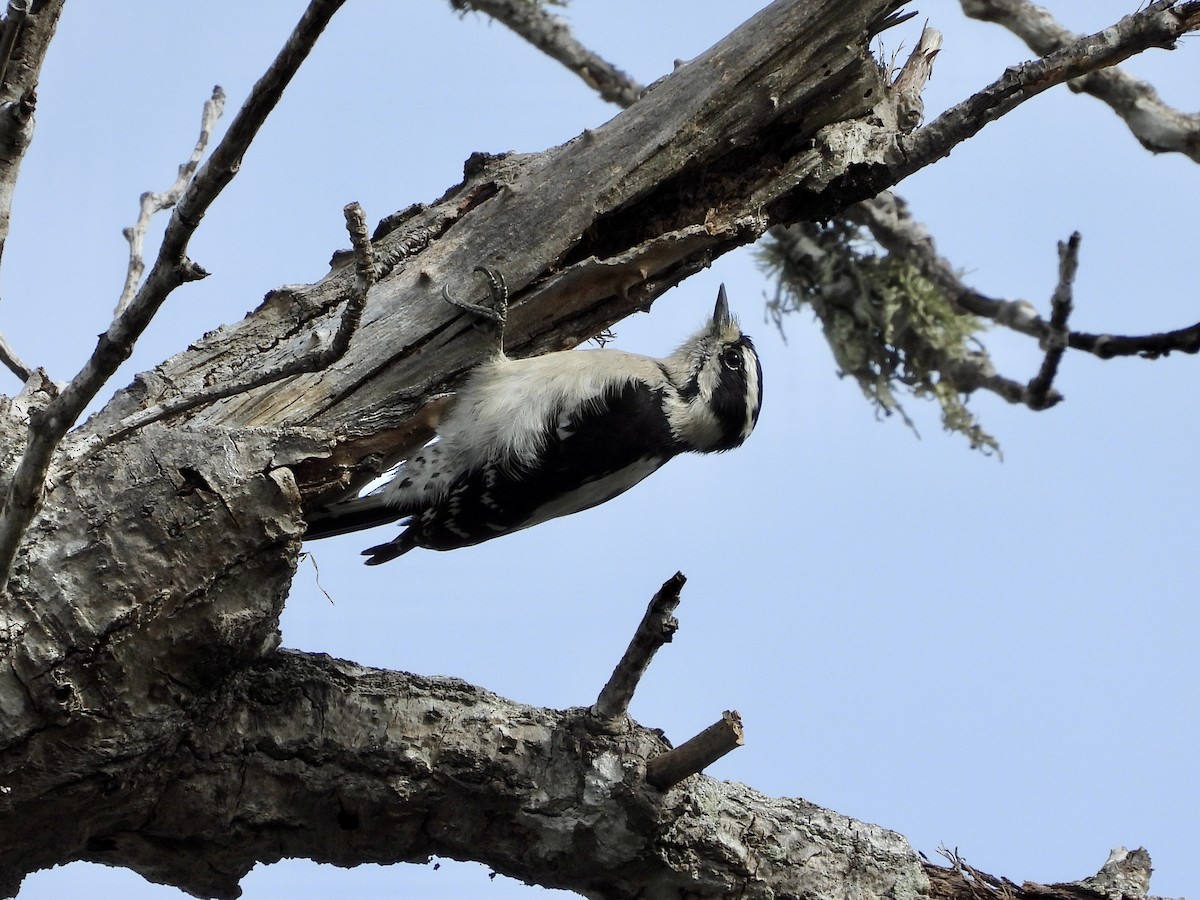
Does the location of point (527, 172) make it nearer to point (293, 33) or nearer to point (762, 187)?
point (762, 187)

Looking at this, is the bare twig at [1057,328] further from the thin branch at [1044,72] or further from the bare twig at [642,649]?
the bare twig at [642,649]

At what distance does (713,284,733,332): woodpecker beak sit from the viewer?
4.38 m

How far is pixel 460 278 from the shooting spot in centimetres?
324

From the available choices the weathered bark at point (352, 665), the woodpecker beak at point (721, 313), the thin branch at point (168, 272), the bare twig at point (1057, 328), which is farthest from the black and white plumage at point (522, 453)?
the bare twig at point (1057, 328)

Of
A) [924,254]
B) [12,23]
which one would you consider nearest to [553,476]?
[12,23]

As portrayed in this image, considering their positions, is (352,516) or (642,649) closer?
(642,649)

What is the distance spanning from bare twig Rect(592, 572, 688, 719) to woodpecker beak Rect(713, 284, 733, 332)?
183cm

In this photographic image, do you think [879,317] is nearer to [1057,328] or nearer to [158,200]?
[1057,328]

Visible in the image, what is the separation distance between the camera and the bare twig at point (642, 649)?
2549 mm

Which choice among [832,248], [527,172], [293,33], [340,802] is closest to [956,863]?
[340,802]

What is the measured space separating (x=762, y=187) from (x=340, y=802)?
6.28ft

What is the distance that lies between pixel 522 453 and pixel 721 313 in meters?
1.14

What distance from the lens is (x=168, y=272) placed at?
2068mm

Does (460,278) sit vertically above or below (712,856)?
above
